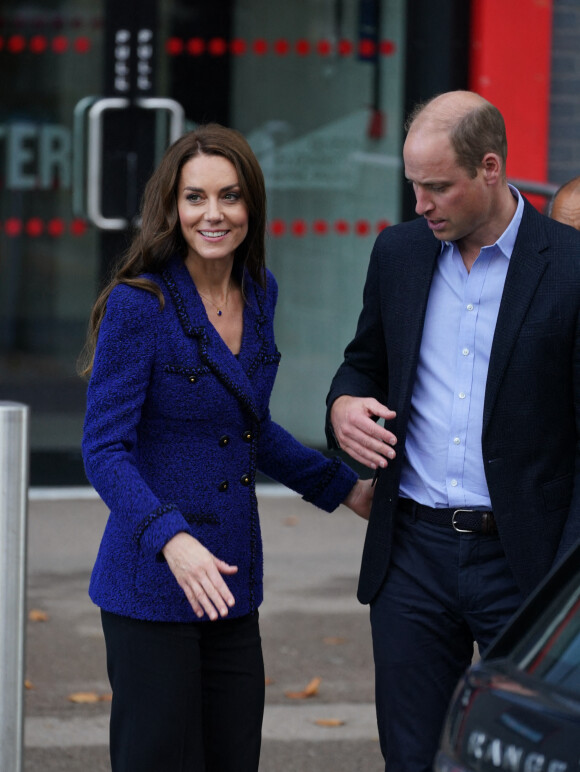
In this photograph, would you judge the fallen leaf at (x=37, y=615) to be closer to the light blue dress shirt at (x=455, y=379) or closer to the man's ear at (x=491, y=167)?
the light blue dress shirt at (x=455, y=379)

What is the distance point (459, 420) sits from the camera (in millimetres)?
3088

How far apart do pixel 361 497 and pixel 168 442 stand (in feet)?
2.21

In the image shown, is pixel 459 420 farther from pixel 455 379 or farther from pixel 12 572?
pixel 12 572

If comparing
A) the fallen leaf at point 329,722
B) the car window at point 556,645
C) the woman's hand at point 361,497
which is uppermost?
the car window at point 556,645

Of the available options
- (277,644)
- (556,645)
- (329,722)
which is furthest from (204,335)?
(277,644)

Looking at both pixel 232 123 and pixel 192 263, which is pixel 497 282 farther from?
pixel 232 123

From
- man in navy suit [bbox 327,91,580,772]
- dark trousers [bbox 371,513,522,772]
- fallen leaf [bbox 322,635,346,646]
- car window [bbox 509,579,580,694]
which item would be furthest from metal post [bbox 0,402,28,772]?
fallen leaf [bbox 322,635,346,646]

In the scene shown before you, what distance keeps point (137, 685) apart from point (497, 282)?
1.21 meters

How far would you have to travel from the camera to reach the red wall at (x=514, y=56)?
785 cm

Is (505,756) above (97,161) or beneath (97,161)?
beneath

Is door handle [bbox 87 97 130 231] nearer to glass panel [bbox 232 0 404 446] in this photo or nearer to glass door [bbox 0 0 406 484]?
glass door [bbox 0 0 406 484]

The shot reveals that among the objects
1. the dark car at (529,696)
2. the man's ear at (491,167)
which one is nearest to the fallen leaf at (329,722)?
the man's ear at (491,167)

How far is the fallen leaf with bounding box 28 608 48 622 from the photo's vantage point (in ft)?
19.1

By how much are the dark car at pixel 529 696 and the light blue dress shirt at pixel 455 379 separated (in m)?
0.93
